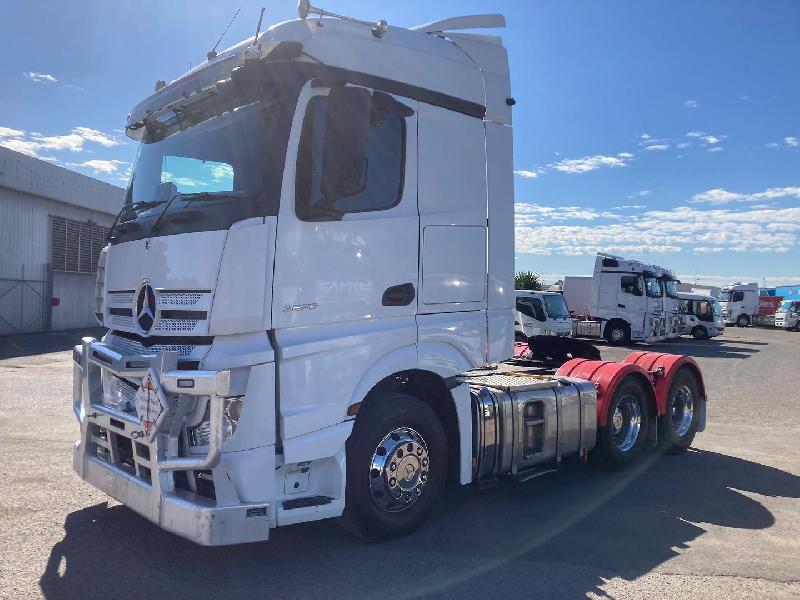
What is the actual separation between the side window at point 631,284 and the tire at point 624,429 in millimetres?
19096

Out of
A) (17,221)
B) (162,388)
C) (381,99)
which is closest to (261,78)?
(381,99)

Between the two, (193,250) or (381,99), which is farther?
(381,99)

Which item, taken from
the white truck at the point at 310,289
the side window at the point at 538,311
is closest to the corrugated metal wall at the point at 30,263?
the side window at the point at 538,311

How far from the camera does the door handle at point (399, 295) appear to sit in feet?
15.3

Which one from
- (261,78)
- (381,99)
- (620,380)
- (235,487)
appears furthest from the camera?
(620,380)

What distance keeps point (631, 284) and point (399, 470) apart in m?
22.8

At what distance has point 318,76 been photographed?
13.9 ft

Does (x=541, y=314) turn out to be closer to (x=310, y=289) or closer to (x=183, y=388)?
(x=310, y=289)

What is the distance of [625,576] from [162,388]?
3.13 meters

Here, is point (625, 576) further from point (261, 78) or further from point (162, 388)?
point (261, 78)

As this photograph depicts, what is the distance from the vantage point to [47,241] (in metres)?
24.5

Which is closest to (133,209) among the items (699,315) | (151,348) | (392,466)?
(151,348)

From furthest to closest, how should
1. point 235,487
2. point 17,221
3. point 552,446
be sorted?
point 17,221 < point 552,446 < point 235,487

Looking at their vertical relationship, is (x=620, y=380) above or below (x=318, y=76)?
below
